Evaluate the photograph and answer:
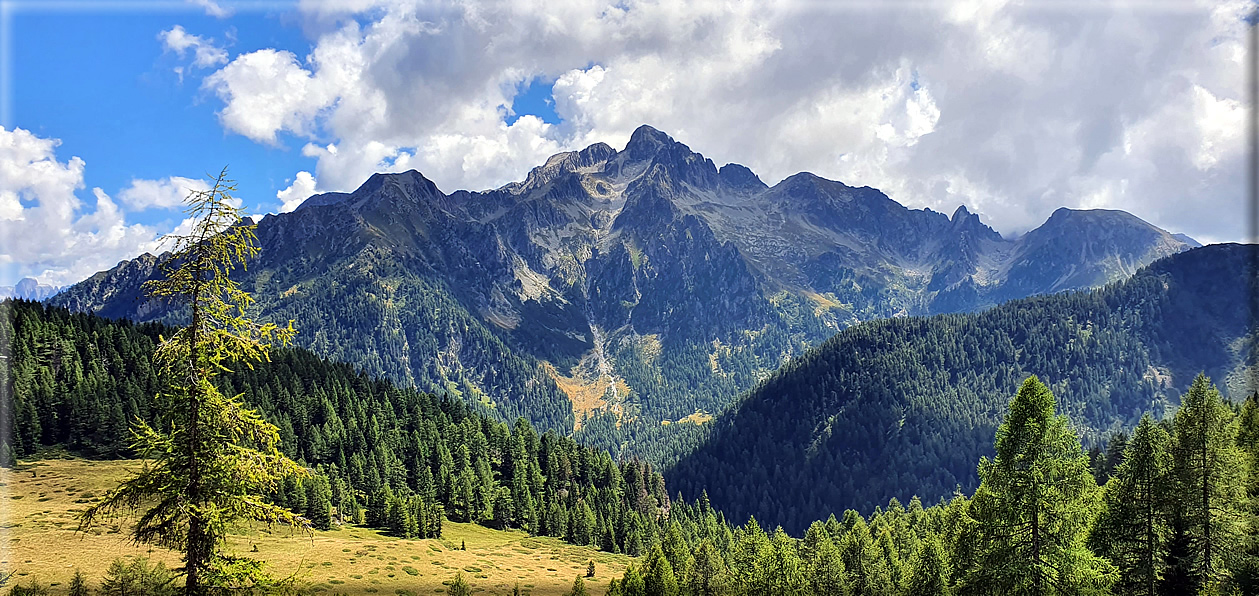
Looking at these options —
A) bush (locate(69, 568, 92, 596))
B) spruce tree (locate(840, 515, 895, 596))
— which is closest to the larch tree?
bush (locate(69, 568, 92, 596))

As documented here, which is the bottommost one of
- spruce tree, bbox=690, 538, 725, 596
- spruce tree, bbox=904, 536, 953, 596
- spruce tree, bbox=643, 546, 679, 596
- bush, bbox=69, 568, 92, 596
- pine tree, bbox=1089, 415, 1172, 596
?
spruce tree, bbox=690, 538, 725, 596

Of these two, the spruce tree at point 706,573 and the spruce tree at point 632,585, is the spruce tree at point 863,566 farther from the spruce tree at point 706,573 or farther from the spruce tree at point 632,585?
the spruce tree at point 632,585

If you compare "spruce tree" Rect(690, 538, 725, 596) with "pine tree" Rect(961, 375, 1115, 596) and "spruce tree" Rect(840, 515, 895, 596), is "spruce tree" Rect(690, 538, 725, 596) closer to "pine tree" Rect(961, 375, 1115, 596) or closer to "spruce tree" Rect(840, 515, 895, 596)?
"spruce tree" Rect(840, 515, 895, 596)

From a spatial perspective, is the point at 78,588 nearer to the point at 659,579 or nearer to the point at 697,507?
the point at 659,579

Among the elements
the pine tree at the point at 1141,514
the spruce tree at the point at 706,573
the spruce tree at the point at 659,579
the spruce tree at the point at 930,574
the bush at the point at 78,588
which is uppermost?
the pine tree at the point at 1141,514

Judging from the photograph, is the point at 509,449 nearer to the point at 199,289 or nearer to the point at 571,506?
the point at 571,506

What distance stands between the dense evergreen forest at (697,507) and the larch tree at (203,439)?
82.2ft

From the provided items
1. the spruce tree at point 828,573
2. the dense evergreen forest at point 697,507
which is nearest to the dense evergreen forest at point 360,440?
the dense evergreen forest at point 697,507

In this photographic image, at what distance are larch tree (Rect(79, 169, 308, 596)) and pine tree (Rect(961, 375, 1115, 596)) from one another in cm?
2428

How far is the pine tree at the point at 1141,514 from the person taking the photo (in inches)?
1179

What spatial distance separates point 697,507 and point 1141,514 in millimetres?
134180

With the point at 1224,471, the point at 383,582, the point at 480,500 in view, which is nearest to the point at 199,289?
the point at 1224,471

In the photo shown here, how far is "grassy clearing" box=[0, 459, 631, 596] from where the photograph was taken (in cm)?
4800

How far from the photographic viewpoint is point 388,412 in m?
139
